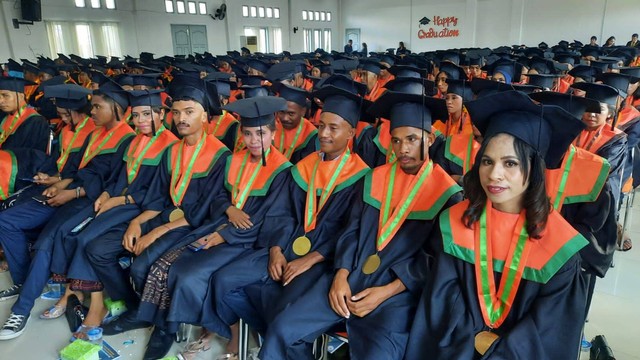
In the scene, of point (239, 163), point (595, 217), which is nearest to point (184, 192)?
point (239, 163)

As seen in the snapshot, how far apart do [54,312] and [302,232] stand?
1829 millimetres

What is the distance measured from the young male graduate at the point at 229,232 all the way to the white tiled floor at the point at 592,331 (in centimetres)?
36

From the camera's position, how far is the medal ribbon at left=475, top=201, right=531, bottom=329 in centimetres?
162

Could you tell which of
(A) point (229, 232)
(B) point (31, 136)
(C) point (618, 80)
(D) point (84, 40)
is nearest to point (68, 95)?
(B) point (31, 136)

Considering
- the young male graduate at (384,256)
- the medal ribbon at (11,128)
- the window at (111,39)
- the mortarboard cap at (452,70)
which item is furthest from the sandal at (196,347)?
the window at (111,39)

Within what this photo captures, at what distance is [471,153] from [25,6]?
13.1 meters

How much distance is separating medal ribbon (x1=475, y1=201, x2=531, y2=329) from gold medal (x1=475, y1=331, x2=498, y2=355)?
0.04 metres

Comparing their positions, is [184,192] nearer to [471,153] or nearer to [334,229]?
[334,229]

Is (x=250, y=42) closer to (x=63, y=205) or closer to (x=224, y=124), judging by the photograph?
(x=224, y=124)

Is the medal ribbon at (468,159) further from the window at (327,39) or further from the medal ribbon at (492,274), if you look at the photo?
the window at (327,39)

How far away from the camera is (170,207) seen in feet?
9.91

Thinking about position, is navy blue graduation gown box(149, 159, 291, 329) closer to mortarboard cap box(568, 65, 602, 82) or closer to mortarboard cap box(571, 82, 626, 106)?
mortarboard cap box(571, 82, 626, 106)

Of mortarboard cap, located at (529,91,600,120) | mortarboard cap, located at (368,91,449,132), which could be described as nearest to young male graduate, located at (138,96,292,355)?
mortarboard cap, located at (368,91,449,132)

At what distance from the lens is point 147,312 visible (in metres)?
2.48
